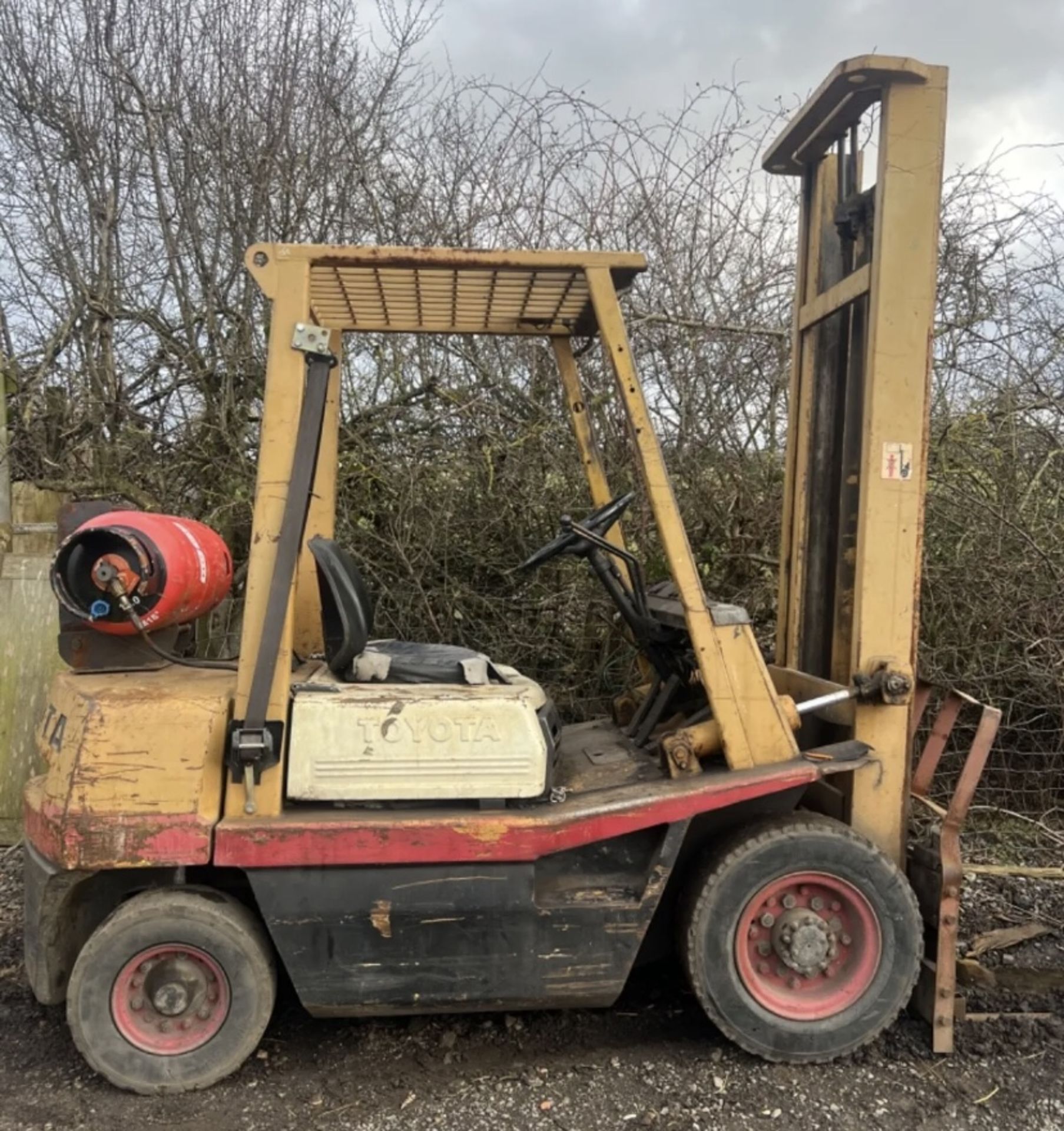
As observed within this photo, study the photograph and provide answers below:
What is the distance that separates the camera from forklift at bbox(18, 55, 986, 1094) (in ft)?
9.38

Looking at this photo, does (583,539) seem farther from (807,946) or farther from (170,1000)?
(170,1000)

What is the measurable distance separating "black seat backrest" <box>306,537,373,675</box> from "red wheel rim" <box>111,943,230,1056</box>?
1027mm

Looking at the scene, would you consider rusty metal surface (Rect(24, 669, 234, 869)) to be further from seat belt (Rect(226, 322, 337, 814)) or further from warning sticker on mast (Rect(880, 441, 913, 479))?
warning sticker on mast (Rect(880, 441, 913, 479))

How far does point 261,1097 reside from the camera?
293cm

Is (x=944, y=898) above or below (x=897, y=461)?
below

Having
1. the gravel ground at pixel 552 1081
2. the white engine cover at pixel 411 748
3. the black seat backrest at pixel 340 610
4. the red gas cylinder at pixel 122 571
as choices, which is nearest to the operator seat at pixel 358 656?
the black seat backrest at pixel 340 610

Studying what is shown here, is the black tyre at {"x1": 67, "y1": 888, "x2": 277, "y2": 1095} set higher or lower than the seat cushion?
lower

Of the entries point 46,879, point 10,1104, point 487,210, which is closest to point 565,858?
point 46,879

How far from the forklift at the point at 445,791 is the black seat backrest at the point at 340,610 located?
0.01 meters

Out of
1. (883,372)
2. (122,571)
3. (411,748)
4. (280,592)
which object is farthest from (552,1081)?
(883,372)

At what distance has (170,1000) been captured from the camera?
2.94m

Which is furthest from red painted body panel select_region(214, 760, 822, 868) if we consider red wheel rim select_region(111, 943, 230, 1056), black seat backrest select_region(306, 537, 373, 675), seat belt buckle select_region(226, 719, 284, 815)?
black seat backrest select_region(306, 537, 373, 675)

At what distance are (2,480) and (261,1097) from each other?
14.6 feet

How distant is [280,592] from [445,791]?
0.80m
